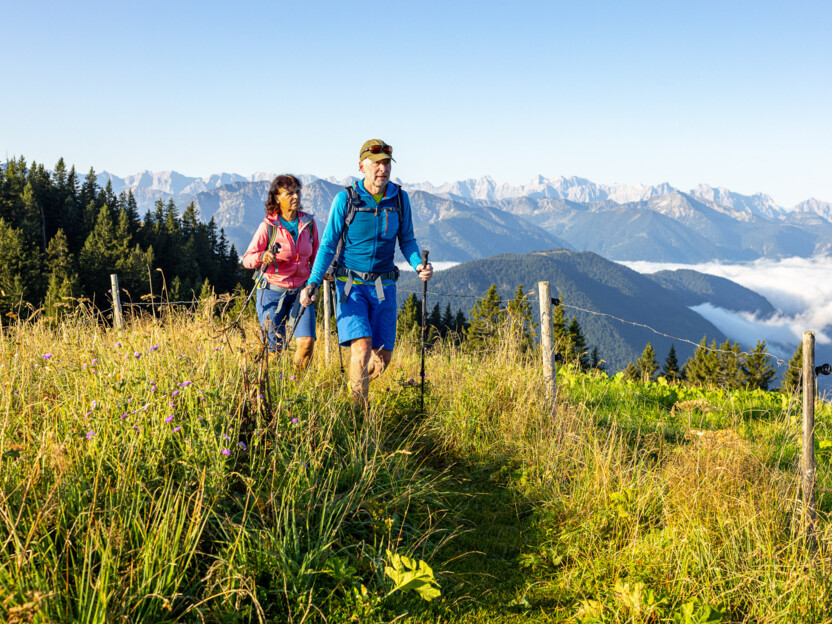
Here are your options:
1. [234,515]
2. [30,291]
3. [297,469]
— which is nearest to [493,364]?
[297,469]

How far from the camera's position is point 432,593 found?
2764 mm

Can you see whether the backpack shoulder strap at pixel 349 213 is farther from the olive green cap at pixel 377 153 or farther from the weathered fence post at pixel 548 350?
the weathered fence post at pixel 548 350

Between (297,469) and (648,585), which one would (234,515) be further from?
(648,585)

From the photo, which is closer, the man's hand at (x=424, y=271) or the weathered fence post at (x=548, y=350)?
the man's hand at (x=424, y=271)

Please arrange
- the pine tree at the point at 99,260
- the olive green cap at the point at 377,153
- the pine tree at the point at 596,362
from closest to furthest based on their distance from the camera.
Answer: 1. the olive green cap at the point at 377,153
2. the pine tree at the point at 596,362
3. the pine tree at the point at 99,260

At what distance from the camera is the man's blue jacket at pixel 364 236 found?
4707 millimetres

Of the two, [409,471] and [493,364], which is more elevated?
[493,364]

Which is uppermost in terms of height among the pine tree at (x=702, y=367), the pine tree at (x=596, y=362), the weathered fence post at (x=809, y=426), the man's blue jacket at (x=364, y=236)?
the man's blue jacket at (x=364, y=236)

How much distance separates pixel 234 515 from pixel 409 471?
1459 millimetres

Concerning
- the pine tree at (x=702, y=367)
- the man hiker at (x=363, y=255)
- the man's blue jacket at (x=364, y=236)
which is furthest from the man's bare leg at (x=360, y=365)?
the pine tree at (x=702, y=367)

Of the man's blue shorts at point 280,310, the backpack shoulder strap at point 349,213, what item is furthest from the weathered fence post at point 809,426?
the man's blue shorts at point 280,310

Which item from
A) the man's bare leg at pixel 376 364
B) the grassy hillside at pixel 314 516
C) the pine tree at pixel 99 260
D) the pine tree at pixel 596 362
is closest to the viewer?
Answer: the grassy hillside at pixel 314 516

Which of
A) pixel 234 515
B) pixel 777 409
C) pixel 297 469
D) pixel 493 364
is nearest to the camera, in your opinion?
pixel 234 515

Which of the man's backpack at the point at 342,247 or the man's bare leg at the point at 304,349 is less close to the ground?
the man's backpack at the point at 342,247
